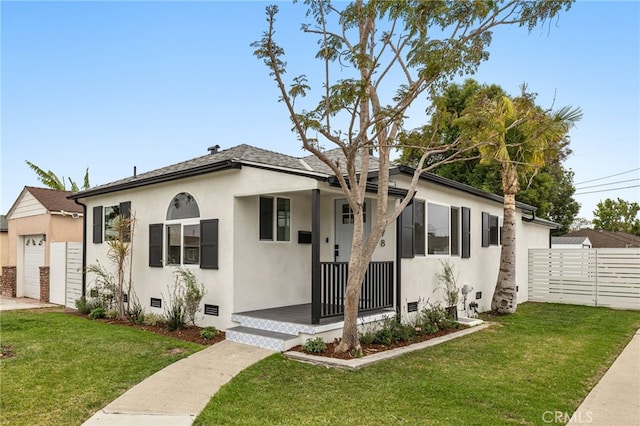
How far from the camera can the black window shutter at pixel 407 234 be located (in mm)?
8703

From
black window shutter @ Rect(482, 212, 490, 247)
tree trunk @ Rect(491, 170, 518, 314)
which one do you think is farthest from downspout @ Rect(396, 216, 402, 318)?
black window shutter @ Rect(482, 212, 490, 247)

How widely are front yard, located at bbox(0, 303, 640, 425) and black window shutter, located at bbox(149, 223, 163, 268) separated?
1623 millimetres

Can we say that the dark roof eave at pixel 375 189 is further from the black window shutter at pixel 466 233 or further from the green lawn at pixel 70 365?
the green lawn at pixel 70 365

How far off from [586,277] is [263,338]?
11526mm

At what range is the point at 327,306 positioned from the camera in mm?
7566

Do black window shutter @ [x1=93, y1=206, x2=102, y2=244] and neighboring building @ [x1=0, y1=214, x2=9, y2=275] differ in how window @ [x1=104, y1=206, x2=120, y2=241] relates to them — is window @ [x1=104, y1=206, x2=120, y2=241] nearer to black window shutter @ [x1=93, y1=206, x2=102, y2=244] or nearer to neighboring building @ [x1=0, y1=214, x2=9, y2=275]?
black window shutter @ [x1=93, y1=206, x2=102, y2=244]

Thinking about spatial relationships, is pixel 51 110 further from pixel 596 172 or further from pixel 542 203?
pixel 596 172

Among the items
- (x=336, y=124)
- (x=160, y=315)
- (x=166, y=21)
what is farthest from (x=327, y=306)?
(x=166, y=21)

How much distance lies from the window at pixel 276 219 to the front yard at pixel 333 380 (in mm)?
2562

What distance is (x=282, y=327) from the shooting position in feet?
23.6

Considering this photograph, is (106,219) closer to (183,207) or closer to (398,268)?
(183,207)

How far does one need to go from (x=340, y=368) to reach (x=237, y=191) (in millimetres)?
3761

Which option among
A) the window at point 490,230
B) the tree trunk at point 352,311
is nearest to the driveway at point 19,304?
the tree trunk at point 352,311

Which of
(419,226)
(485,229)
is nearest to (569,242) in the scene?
(485,229)
